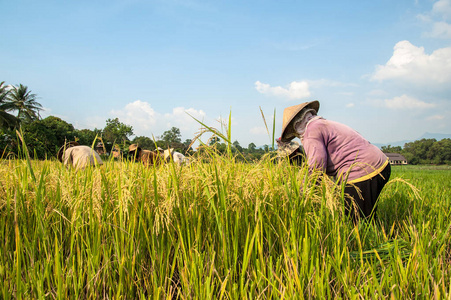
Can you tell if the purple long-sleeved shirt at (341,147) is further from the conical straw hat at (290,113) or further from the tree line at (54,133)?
the tree line at (54,133)

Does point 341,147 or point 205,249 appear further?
point 341,147

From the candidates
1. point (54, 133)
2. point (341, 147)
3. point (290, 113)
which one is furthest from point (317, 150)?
point (54, 133)

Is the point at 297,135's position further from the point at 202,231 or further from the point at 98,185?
the point at 98,185

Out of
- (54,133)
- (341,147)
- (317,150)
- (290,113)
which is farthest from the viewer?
(54,133)

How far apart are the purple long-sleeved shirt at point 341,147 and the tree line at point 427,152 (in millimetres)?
88008

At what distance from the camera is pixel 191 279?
1.49m

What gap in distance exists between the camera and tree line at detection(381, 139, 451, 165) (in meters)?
81.0

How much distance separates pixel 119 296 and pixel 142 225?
0.40 m

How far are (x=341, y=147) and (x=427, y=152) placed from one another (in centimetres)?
10845

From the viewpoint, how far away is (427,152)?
88.0 meters

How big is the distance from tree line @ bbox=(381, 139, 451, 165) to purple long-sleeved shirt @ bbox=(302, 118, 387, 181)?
88008 mm

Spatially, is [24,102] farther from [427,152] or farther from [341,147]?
A: [427,152]

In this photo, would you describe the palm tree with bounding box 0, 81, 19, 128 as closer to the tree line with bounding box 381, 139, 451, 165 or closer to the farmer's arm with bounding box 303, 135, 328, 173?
the farmer's arm with bounding box 303, 135, 328, 173

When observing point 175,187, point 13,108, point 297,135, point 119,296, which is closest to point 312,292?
point 175,187
